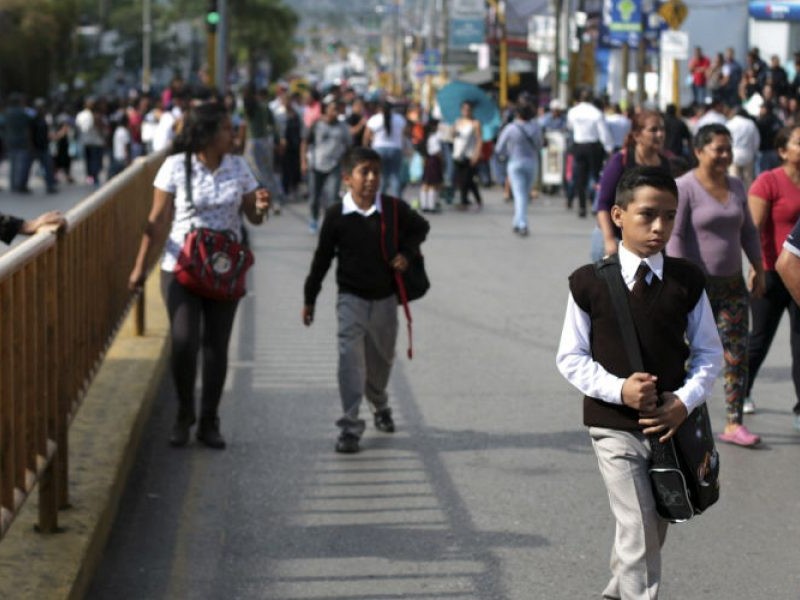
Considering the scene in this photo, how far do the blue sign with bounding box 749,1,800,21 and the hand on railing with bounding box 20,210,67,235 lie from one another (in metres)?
40.8

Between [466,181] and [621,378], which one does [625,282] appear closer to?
[621,378]

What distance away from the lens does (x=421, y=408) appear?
10.1 meters

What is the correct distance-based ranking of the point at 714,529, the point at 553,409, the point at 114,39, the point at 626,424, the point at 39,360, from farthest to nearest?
the point at 114,39
the point at 553,409
the point at 714,529
the point at 39,360
the point at 626,424

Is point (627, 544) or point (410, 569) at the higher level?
point (627, 544)

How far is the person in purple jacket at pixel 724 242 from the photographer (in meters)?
8.84

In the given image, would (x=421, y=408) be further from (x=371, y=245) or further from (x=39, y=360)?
(x=39, y=360)

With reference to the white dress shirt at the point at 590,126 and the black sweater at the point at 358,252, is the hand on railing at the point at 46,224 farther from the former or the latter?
the white dress shirt at the point at 590,126

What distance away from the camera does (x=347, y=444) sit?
8.87m

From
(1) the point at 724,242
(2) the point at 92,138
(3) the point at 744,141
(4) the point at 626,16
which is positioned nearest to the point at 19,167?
(2) the point at 92,138

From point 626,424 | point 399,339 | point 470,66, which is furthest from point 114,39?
point 626,424

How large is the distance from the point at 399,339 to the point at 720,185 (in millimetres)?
4183

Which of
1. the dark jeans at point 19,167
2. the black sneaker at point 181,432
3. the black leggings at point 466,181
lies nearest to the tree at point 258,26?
the dark jeans at point 19,167

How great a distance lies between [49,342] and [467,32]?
5043 cm

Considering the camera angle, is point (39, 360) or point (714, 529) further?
point (714, 529)
